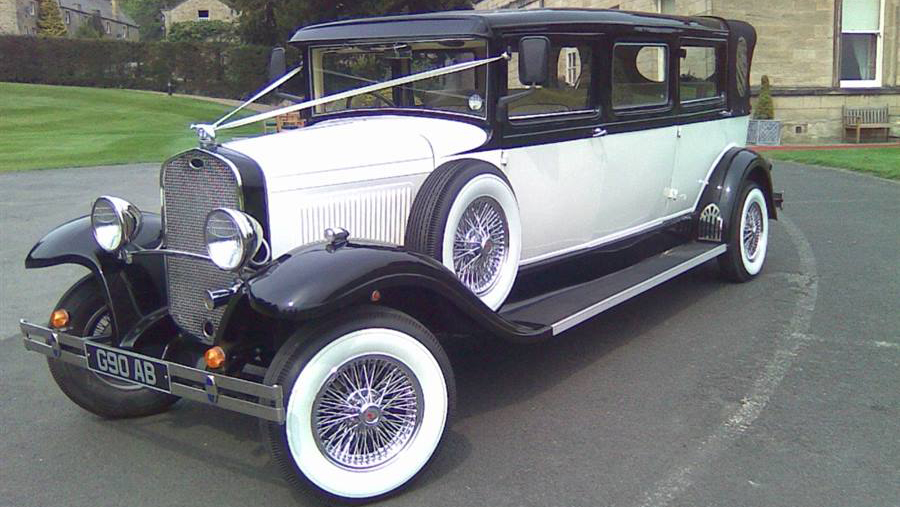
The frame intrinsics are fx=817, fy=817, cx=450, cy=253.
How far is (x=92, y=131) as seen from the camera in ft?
81.7

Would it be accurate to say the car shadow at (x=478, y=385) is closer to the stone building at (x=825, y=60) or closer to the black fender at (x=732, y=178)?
the black fender at (x=732, y=178)

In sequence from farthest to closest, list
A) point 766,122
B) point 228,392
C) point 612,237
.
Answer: point 766,122, point 612,237, point 228,392

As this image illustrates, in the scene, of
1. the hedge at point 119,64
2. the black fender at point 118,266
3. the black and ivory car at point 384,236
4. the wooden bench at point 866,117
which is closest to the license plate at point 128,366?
the black and ivory car at point 384,236

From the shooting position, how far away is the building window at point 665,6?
2072 centimetres

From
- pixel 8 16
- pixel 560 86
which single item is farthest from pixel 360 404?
pixel 8 16

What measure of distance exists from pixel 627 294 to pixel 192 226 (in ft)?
8.59

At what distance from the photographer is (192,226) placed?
3.91 meters

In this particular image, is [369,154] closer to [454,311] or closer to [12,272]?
[454,311]

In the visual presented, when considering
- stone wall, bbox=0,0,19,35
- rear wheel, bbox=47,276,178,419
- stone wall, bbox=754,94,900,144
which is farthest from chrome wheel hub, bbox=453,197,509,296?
stone wall, bbox=0,0,19,35

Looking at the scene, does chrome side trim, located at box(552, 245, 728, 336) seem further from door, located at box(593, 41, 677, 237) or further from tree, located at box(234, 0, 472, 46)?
tree, located at box(234, 0, 472, 46)

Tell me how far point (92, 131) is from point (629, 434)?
80.2ft

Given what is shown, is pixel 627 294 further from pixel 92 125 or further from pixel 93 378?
pixel 92 125

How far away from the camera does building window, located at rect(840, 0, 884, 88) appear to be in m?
19.5

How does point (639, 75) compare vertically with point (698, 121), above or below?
above
